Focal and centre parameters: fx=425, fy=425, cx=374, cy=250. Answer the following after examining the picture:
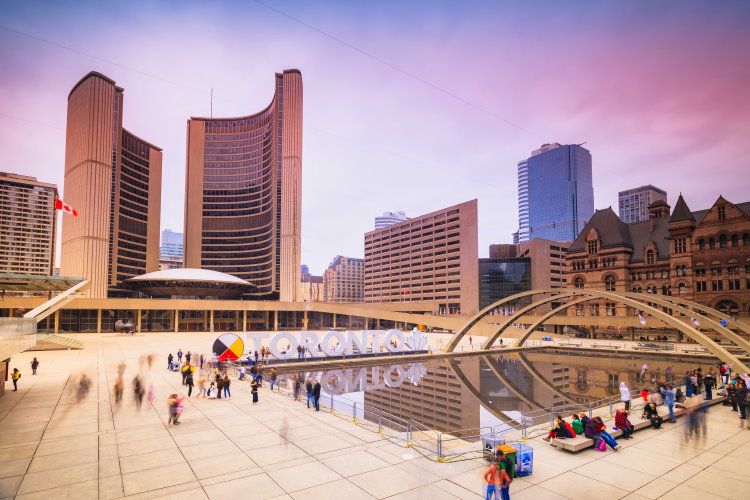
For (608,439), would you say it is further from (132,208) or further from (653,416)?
(132,208)

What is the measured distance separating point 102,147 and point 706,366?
133 meters

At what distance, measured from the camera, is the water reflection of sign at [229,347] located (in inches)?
1016

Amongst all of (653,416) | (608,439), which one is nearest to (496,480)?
(608,439)

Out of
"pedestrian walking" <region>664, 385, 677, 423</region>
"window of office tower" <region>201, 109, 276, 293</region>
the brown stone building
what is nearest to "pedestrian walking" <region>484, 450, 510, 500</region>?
"pedestrian walking" <region>664, 385, 677, 423</region>

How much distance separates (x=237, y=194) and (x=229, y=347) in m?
144

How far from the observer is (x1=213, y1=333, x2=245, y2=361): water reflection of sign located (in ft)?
84.7

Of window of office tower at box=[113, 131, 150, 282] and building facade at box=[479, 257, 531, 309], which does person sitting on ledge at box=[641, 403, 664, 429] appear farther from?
window of office tower at box=[113, 131, 150, 282]

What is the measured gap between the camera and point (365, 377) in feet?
124

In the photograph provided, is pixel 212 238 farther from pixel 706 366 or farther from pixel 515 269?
pixel 706 366

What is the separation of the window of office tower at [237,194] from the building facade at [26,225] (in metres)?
81.7

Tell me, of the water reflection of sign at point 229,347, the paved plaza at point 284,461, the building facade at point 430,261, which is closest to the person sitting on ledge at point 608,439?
the paved plaza at point 284,461

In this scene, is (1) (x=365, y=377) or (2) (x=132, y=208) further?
(2) (x=132, y=208)

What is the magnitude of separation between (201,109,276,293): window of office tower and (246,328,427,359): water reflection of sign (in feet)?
349

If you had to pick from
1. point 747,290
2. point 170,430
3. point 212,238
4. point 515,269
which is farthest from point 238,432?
point 212,238
